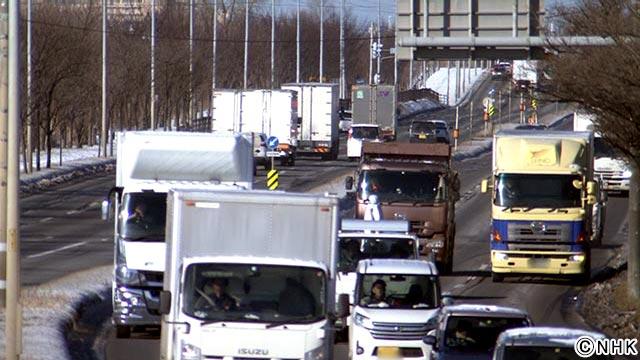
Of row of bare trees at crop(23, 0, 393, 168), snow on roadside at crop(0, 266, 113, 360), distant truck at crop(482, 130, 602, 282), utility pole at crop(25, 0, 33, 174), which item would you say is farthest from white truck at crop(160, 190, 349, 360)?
utility pole at crop(25, 0, 33, 174)

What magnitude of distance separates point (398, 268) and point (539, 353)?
7.04 m

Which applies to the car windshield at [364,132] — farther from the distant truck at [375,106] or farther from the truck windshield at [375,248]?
the truck windshield at [375,248]

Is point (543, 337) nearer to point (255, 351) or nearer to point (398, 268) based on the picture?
point (255, 351)

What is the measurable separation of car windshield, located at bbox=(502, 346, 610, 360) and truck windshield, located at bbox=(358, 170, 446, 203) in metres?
18.4

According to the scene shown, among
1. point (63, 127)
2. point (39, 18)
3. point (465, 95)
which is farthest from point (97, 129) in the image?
point (465, 95)

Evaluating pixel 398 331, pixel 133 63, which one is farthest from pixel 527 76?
pixel 398 331

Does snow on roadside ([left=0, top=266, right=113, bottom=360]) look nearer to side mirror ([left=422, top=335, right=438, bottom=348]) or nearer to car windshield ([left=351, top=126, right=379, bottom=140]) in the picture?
side mirror ([left=422, top=335, right=438, bottom=348])

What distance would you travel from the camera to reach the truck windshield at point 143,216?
23.1 metres

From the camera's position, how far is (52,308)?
81.1 feet

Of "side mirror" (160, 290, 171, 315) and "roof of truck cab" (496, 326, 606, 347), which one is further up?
"side mirror" (160, 290, 171, 315)

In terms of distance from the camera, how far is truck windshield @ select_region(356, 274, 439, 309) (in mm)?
21188

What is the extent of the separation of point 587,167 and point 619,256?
6891 millimetres

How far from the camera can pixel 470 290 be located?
31766 millimetres

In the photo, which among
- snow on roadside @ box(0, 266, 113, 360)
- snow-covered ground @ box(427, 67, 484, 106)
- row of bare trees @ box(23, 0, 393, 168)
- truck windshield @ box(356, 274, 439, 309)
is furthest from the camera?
snow-covered ground @ box(427, 67, 484, 106)
